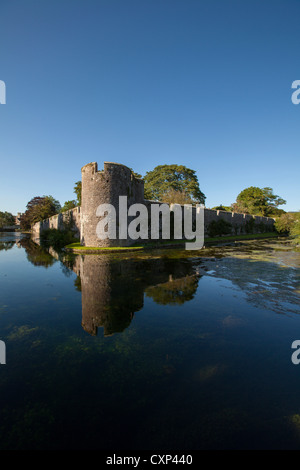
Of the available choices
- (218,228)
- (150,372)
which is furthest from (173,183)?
(150,372)

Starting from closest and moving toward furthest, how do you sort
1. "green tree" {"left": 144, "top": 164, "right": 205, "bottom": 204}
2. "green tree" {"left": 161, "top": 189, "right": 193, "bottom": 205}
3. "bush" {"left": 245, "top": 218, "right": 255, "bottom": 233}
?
"green tree" {"left": 161, "top": 189, "right": 193, "bottom": 205} < "bush" {"left": 245, "top": 218, "right": 255, "bottom": 233} < "green tree" {"left": 144, "top": 164, "right": 205, "bottom": 204}

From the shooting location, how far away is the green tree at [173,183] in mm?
45438

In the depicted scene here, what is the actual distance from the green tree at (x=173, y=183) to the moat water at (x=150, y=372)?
41247 mm

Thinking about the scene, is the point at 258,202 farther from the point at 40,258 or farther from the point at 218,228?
the point at 40,258

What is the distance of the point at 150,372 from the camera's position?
2.80 meters

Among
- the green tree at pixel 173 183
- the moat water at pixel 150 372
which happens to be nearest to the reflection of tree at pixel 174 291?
the moat water at pixel 150 372

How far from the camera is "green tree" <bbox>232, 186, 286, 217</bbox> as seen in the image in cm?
6103

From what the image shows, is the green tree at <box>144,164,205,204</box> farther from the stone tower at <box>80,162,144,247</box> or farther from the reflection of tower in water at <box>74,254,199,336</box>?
the reflection of tower in water at <box>74,254,199,336</box>

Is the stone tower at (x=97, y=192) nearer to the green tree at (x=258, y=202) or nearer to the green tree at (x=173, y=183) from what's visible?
the green tree at (x=173, y=183)

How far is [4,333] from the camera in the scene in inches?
155

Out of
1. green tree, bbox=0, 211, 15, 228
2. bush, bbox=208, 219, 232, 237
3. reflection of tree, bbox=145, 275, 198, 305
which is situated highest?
green tree, bbox=0, 211, 15, 228

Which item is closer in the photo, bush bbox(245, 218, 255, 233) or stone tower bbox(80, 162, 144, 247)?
stone tower bbox(80, 162, 144, 247)

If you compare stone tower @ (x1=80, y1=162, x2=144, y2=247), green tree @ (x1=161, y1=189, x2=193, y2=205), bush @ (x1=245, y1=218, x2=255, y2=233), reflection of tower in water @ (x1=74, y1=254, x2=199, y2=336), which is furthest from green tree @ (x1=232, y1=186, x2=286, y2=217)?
reflection of tower in water @ (x1=74, y1=254, x2=199, y2=336)

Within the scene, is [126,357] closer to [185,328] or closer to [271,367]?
[185,328]
